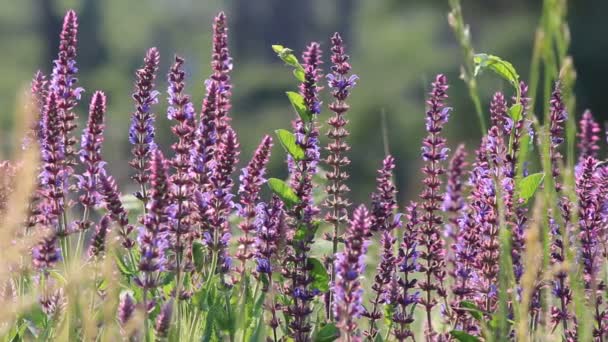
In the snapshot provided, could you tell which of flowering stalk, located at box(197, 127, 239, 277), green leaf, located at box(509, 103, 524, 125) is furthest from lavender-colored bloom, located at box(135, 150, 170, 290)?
green leaf, located at box(509, 103, 524, 125)

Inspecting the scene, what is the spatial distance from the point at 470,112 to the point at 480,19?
6.17 meters

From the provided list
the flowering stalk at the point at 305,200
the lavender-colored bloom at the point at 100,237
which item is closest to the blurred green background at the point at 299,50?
the lavender-colored bloom at the point at 100,237

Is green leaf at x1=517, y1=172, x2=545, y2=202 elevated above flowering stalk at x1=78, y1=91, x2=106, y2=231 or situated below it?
below

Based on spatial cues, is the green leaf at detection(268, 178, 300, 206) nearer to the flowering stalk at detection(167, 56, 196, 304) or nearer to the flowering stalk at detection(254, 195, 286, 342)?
the flowering stalk at detection(254, 195, 286, 342)

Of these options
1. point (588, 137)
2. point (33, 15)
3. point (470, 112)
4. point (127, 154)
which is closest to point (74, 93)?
point (588, 137)

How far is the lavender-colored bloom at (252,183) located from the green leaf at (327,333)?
0.33 metres

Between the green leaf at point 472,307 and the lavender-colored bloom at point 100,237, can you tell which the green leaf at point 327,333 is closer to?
the green leaf at point 472,307

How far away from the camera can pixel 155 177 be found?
2.74m

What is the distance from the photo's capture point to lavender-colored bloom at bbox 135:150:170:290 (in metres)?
2.75

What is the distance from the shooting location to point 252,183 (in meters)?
3.37

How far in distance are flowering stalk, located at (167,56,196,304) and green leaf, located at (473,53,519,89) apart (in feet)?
3.25

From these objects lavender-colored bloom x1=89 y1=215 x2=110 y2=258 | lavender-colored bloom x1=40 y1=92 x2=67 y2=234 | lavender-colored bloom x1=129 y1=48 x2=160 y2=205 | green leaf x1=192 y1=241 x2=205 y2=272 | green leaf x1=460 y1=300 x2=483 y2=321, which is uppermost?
lavender-colored bloom x1=129 y1=48 x2=160 y2=205

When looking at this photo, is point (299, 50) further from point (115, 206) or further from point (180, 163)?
point (115, 206)

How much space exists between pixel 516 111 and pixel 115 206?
4.10 feet
